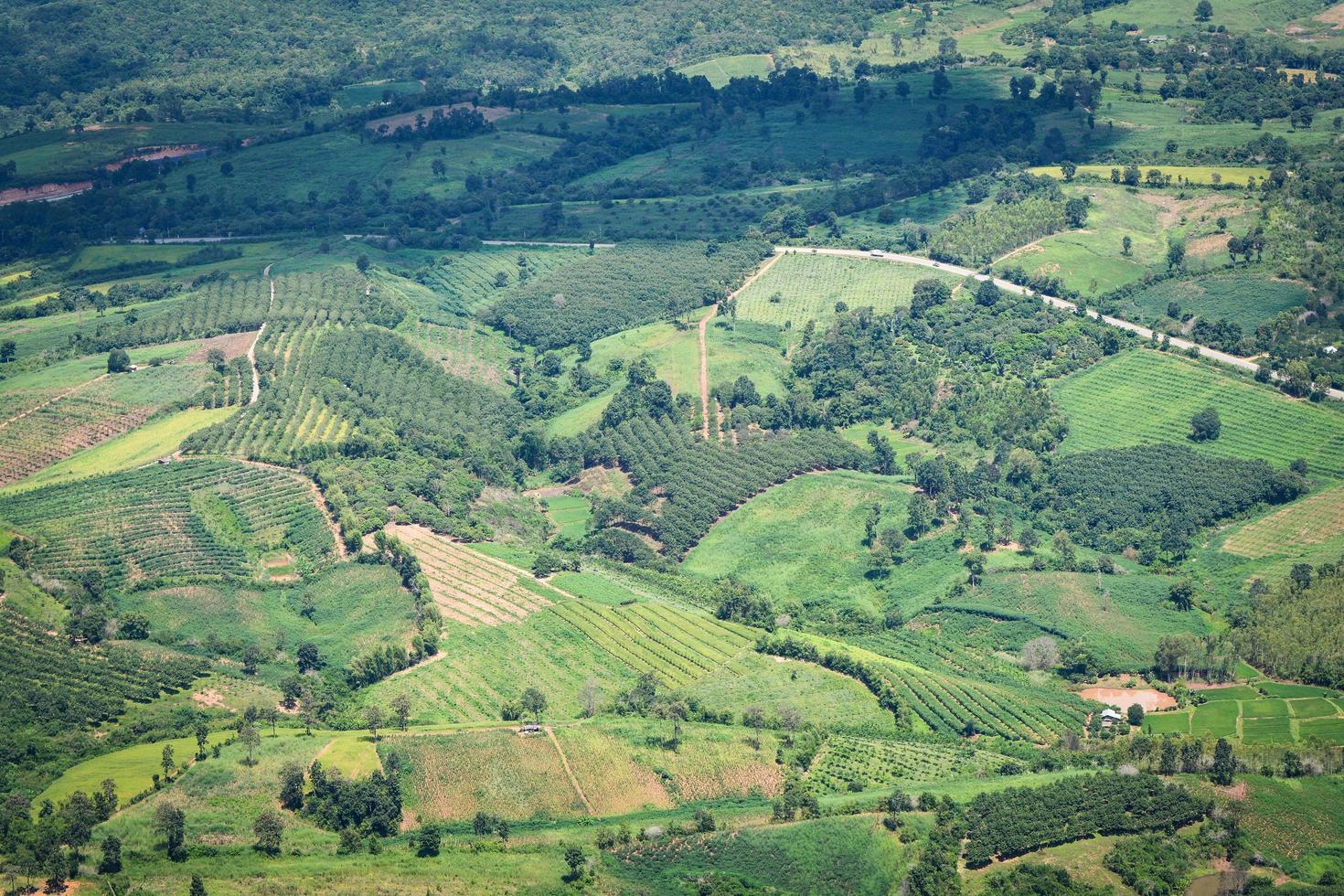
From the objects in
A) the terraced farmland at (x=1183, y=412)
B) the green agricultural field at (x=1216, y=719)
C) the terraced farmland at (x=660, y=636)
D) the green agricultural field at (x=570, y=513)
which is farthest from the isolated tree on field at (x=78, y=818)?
the terraced farmland at (x=1183, y=412)

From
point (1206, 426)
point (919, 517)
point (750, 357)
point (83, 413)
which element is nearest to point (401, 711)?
point (919, 517)

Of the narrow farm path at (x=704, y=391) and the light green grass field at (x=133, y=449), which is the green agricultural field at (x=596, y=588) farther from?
the light green grass field at (x=133, y=449)

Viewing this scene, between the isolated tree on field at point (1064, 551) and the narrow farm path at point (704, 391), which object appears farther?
the narrow farm path at point (704, 391)

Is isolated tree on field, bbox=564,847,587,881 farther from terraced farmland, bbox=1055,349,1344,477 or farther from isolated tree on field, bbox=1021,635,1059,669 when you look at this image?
terraced farmland, bbox=1055,349,1344,477

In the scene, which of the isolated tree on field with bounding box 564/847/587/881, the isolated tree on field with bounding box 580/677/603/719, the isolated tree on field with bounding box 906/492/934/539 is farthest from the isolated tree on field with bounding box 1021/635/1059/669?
the isolated tree on field with bounding box 564/847/587/881

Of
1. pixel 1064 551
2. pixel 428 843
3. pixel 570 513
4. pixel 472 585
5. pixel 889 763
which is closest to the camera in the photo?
pixel 428 843

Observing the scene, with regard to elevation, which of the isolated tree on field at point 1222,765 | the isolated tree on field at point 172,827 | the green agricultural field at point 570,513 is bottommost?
the green agricultural field at point 570,513

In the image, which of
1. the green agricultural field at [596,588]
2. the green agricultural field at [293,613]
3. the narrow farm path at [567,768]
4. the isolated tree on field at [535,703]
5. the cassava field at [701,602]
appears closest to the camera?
the cassava field at [701,602]

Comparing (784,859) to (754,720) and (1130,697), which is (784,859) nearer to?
(754,720)
